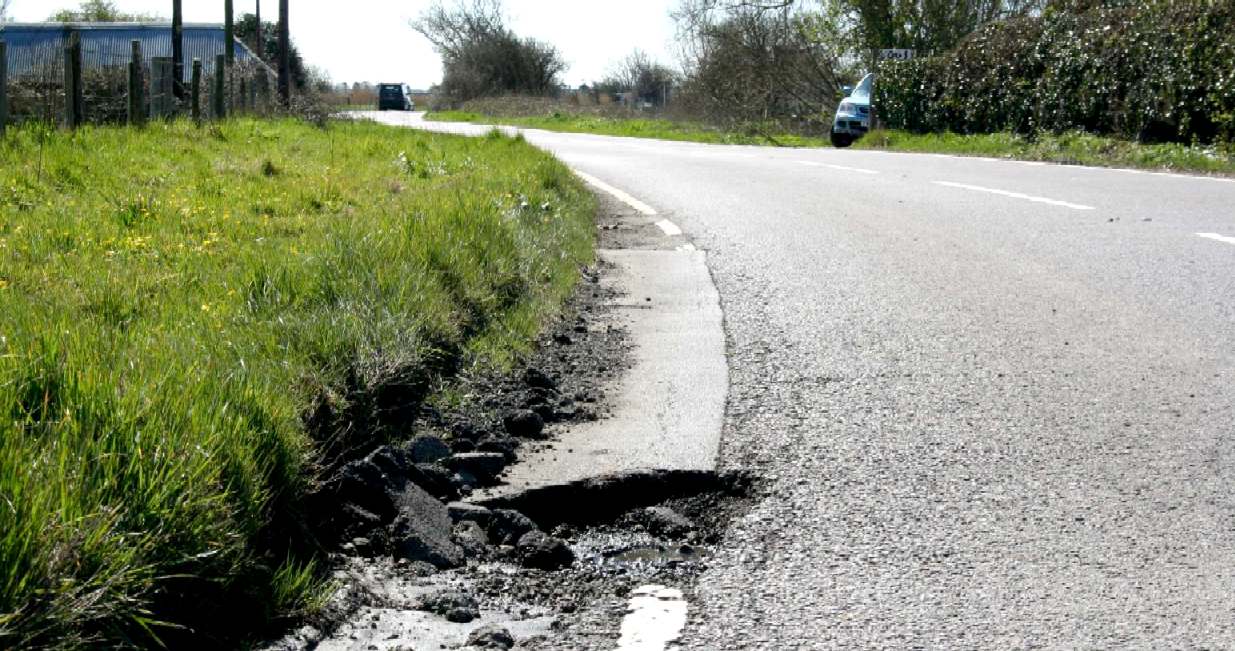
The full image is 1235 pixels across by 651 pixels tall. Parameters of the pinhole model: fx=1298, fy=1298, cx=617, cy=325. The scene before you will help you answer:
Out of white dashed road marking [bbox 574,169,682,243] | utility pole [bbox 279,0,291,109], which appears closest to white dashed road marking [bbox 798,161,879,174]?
white dashed road marking [bbox 574,169,682,243]

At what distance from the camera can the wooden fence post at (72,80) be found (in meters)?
14.6

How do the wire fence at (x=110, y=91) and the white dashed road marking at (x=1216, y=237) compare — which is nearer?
the white dashed road marking at (x=1216, y=237)

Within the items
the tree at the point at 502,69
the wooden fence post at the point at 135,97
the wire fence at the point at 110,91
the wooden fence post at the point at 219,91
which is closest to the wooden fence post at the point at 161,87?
the wire fence at the point at 110,91

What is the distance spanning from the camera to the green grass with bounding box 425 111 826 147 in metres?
33.4

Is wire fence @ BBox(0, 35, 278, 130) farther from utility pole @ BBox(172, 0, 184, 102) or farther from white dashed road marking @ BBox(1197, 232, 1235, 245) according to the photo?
white dashed road marking @ BBox(1197, 232, 1235, 245)

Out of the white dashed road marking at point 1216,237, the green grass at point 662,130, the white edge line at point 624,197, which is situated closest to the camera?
the white dashed road marking at point 1216,237

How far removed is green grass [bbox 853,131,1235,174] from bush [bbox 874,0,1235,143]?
1.45 ft

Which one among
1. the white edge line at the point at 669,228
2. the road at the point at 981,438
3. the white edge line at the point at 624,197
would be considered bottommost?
the road at the point at 981,438

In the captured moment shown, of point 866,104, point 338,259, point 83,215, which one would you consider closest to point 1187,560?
point 338,259

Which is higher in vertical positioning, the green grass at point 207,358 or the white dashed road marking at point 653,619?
the green grass at point 207,358

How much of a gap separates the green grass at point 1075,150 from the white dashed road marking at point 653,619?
14.0 metres

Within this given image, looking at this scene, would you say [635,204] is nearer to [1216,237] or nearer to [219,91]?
[1216,237]

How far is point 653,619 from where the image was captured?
3041mm

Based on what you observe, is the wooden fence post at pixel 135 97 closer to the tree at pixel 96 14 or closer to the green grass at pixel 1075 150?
the green grass at pixel 1075 150
